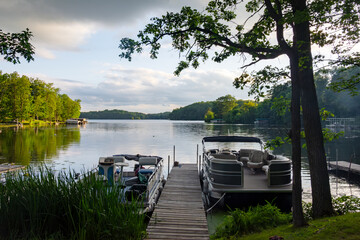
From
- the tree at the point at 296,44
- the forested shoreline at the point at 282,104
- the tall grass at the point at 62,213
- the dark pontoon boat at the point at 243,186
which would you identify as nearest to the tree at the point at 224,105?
the forested shoreline at the point at 282,104

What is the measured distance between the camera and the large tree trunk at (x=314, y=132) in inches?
260

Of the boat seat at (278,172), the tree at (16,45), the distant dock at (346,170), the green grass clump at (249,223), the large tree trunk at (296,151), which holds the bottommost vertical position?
the distant dock at (346,170)

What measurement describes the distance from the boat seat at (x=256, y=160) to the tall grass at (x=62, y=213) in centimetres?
882

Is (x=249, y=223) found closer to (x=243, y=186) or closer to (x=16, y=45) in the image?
(x=243, y=186)

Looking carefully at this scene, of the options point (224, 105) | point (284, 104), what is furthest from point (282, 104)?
point (224, 105)

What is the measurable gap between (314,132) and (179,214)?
468cm

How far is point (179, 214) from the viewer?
8312 mm

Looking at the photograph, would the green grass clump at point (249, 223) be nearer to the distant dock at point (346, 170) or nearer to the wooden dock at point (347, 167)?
the distant dock at point (346, 170)

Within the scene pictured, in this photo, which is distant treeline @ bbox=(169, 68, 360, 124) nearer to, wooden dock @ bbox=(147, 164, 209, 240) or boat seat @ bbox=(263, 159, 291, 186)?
boat seat @ bbox=(263, 159, 291, 186)

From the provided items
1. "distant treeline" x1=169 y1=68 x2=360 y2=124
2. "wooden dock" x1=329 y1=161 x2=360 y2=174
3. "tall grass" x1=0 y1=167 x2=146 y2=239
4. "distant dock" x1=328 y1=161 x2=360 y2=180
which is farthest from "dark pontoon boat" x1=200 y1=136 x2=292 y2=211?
"wooden dock" x1=329 y1=161 x2=360 y2=174

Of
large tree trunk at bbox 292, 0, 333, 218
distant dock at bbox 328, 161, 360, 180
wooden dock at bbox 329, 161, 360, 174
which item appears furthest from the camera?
wooden dock at bbox 329, 161, 360, 174

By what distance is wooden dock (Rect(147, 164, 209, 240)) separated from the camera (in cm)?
665

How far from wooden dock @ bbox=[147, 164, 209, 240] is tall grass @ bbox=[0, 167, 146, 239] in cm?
150

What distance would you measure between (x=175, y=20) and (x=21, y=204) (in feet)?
19.4
